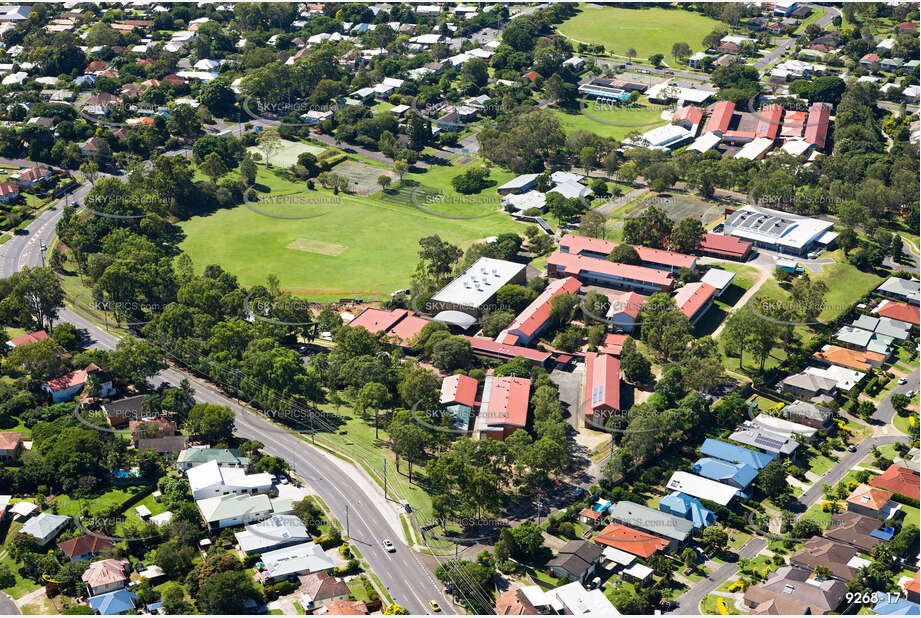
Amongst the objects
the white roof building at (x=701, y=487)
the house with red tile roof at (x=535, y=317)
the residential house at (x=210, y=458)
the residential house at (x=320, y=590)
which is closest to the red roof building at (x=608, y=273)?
the house with red tile roof at (x=535, y=317)

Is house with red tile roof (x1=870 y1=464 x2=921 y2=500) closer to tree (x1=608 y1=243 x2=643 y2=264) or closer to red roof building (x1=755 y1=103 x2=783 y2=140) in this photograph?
tree (x1=608 y1=243 x2=643 y2=264)

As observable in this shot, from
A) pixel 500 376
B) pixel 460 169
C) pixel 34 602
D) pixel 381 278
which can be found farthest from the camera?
pixel 460 169

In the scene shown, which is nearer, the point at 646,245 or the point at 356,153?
the point at 646,245

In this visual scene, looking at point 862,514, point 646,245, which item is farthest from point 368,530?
point 646,245

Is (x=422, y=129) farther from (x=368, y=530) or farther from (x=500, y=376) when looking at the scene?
(x=368, y=530)

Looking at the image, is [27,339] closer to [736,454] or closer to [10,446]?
[10,446]

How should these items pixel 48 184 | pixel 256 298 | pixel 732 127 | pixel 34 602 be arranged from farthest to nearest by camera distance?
pixel 732 127, pixel 48 184, pixel 256 298, pixel 34 602

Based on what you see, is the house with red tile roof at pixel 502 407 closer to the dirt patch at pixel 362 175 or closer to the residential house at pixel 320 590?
the residential house at pixel 320 590
